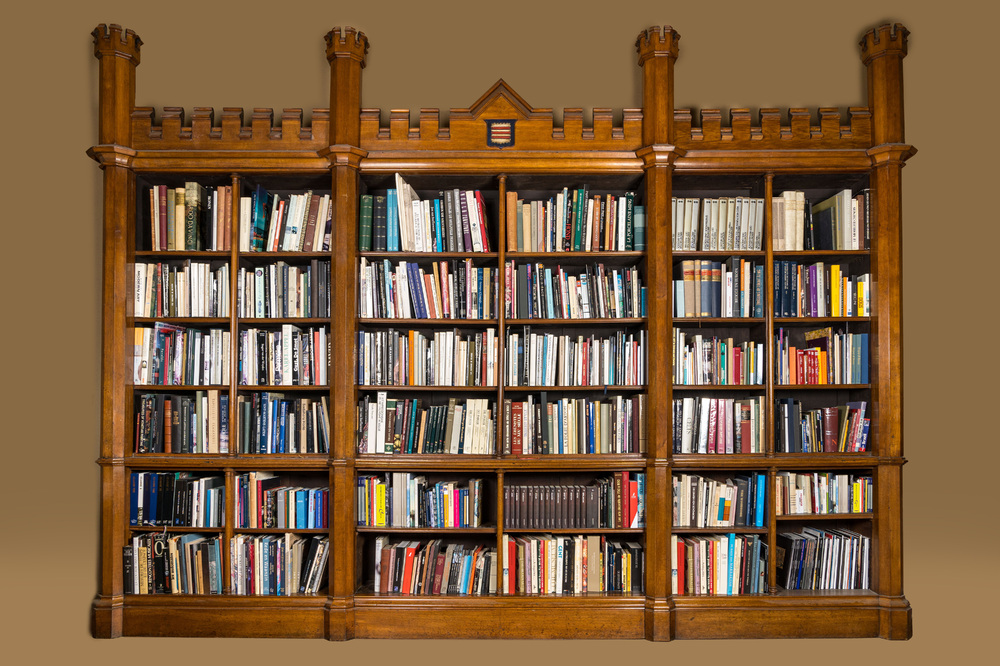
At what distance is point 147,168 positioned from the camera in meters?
4.20

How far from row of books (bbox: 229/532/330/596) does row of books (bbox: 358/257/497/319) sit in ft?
4.41

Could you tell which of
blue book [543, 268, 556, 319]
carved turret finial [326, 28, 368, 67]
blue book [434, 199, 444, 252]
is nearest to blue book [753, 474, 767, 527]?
blue book [543, 268, 556, 319]

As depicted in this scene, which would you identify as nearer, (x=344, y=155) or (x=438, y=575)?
(x=344, y=155)

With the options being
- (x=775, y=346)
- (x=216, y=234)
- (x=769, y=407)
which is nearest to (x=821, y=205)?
(x=775, y=346)

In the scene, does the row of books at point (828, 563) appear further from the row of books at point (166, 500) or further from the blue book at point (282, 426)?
the row of books at point (166, 500)

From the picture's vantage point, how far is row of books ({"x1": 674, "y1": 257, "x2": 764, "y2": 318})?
4.30 m

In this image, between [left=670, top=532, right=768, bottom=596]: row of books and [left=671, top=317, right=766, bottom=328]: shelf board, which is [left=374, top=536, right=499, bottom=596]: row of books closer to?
[left=670, top=532, right=768, bottom=596]: row of books

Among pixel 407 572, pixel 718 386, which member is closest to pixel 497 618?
pixel 407 572

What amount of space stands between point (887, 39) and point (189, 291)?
4074 millimetres

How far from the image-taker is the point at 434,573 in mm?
4219

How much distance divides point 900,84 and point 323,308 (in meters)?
3.39

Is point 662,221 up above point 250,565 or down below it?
above

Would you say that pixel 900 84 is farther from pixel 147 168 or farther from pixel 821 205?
pixel 147 168

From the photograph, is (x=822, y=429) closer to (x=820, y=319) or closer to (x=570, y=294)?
(x=820, y=319)
